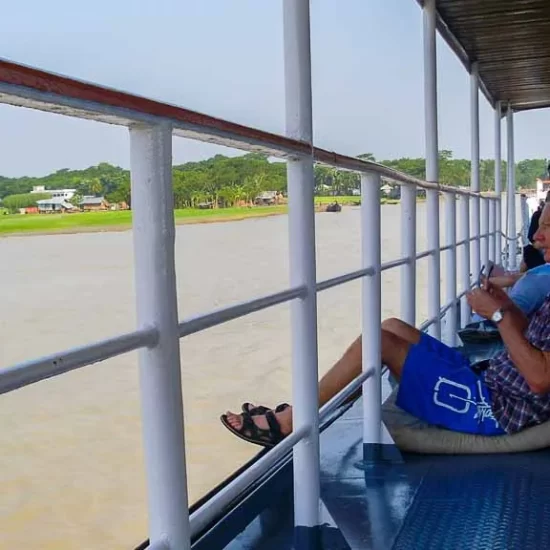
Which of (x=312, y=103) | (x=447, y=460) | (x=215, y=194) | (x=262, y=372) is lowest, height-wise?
(x=262, y=372)

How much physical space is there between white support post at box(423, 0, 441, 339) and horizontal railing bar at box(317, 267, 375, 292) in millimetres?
1370

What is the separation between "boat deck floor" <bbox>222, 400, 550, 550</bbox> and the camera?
1.68 metres

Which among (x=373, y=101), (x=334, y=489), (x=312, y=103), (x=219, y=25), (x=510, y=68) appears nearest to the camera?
(x=312, y=103)

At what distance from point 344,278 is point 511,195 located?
8.82 m

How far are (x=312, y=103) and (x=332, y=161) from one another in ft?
0.44

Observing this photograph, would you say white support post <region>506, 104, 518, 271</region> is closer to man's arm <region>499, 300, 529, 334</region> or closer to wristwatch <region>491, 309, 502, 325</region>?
man's arm <region>499, 300, 529, 334</region>

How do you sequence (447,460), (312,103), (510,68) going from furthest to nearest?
(510,68) < (447,460) < (312,103)

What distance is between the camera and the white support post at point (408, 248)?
2.67 meters

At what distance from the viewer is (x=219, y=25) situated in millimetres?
3420

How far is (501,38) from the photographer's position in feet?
19.7

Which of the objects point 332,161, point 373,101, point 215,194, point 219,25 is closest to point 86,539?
point 219,25

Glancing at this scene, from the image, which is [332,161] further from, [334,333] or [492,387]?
[334,333]

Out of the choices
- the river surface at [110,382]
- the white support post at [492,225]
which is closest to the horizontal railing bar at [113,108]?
the river surface at [110,382]

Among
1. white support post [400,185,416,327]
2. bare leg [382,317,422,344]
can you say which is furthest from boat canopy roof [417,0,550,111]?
bare leg [382,317,422,344]
